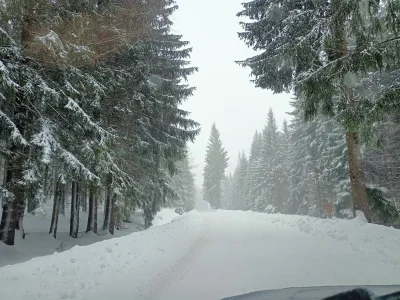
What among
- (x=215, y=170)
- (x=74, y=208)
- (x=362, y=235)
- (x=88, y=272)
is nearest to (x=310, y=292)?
(x=88, y=272)

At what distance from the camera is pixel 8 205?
9.54 metres

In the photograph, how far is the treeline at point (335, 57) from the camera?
7.64 meters

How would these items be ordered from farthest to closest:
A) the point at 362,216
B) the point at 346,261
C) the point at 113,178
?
the point at 113,178 < the point at 362,216 < the point at 346,261

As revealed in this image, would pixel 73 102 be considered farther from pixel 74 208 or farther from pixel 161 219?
pixel 161 219

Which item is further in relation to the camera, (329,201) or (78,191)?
(329,201)

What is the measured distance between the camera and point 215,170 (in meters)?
66.1

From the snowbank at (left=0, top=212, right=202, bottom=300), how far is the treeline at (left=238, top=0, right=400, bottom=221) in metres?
7.43

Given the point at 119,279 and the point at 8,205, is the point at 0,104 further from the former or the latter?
the point at 119,279

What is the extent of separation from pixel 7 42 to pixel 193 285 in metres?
8.58

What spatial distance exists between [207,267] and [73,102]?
691 cm

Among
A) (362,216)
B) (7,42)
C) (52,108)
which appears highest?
(7,42)

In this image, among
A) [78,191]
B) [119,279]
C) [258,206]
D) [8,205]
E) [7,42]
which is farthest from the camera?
[258,206]

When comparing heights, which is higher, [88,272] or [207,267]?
[88,272]

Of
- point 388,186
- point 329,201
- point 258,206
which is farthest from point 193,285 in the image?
point 258,206
